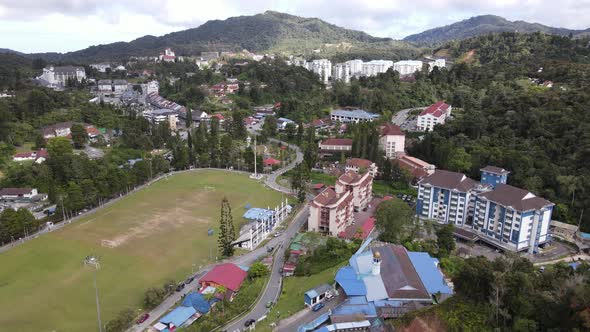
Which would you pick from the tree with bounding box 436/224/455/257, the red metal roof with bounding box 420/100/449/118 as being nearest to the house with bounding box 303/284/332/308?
the tree with bounding box 436/224/455/257

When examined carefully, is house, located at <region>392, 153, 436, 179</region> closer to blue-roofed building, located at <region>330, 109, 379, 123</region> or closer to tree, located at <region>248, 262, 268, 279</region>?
blue-roofed building, located at <region>330, 109, 379, 123</region>

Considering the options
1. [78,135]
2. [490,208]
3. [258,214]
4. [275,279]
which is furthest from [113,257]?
[78,135]

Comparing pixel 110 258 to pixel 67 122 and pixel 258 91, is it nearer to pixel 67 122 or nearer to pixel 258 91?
pixel 67 122

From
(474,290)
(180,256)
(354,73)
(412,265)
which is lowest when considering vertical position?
(180,256)

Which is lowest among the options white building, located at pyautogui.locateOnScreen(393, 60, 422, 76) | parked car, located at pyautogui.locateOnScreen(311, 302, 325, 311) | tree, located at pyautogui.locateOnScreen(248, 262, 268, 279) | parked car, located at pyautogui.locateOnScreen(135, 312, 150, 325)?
parked car, located at pyautogui.locateOnScreen(135, 312, 150, 325)

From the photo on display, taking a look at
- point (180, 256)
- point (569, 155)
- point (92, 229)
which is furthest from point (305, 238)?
point (569, 155)
